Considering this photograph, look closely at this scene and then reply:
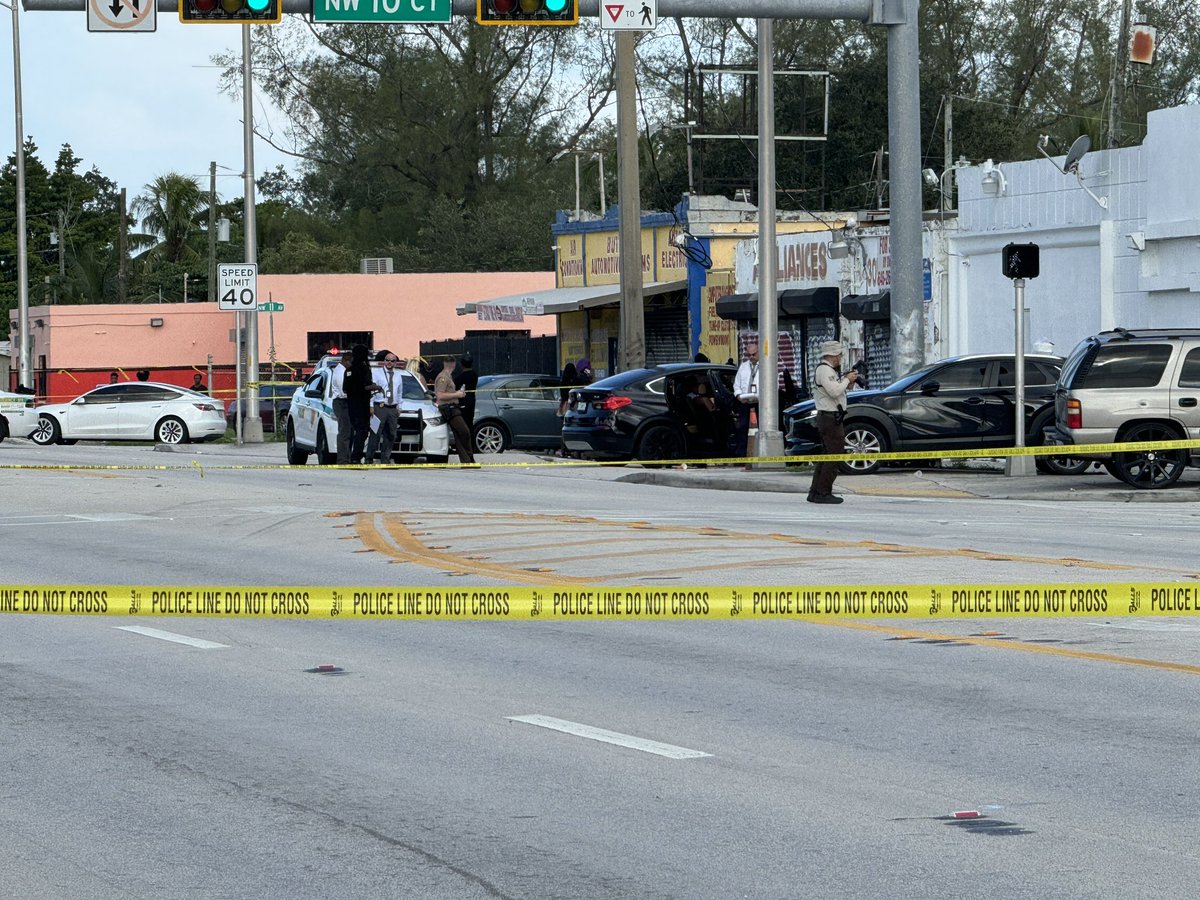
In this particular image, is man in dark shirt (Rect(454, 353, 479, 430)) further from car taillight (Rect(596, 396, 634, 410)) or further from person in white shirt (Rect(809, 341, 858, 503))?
person in white shirt (Rect(809, 341, 858, 503))

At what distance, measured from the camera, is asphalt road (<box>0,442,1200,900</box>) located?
6211 mm

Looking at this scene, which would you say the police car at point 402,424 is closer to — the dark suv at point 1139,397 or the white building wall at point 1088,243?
the white building wall at point 1088,243

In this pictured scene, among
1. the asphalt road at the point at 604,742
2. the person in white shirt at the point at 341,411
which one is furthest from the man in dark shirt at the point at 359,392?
the asphalt road at the point at 604,742

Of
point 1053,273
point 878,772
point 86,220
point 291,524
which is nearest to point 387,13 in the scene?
point 291,524

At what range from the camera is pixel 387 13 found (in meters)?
21.6

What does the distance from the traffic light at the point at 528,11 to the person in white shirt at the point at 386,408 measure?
693cm

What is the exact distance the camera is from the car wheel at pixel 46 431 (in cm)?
4081

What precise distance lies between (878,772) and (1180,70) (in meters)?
56.3

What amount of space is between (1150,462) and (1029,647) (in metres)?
12.3

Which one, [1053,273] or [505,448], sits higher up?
[1053,273]

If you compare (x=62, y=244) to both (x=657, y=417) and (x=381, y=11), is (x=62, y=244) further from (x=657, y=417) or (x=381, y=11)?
(x=381, y=11)

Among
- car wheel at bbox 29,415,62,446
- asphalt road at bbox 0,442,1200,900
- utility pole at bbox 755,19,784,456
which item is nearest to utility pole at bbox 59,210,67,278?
car wheel at bbox 29,415,62,446

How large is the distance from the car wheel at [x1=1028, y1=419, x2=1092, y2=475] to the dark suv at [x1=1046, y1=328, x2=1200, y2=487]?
192cm

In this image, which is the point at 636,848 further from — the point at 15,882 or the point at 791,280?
the point at 791,280
